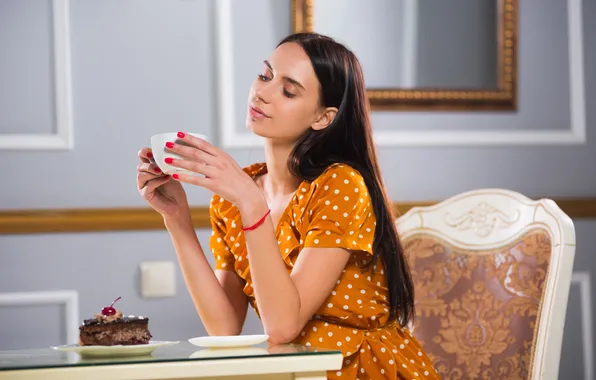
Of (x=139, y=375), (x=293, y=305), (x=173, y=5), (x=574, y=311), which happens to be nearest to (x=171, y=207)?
(x=293, y=305)

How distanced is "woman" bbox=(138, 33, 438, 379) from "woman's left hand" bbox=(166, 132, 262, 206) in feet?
0.13

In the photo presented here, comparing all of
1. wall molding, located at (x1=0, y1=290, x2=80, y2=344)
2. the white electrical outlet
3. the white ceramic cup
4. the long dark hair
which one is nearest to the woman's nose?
the long dark hair

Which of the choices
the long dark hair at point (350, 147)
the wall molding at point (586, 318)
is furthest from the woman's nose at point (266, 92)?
the wall molding at point (586, 318)

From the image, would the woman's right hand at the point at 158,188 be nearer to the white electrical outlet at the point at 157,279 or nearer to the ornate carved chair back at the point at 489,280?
the ornate carved chair back at the point at 489,280

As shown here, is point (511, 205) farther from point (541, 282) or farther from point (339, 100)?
point (339, 100)

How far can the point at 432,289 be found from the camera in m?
2.24

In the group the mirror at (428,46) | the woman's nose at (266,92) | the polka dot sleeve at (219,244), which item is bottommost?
the polka dot sleeve at (219,244)

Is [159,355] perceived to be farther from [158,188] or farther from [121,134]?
[121,134]

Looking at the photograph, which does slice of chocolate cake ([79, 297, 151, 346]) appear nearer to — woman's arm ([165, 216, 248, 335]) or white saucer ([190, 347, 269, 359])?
white saucer ([190, 347, 269, 359])

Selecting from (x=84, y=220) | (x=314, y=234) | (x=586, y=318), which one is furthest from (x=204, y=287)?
(x=586, y=318)

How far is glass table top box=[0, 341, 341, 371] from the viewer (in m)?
1.32

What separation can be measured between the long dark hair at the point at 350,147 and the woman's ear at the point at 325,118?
0.01m

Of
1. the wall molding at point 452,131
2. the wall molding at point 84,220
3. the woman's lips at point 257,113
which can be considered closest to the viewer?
the woman's lips at point 257,113

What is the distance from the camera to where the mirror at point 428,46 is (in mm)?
2826
